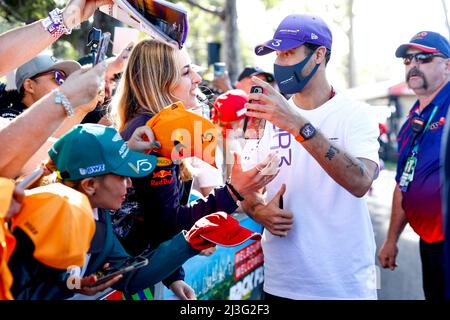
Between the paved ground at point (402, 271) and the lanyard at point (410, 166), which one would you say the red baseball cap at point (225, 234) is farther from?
the paved ground at point (402, 271)

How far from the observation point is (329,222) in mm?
2760

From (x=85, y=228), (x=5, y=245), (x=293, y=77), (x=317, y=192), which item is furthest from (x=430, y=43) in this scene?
(x=5, y=245)

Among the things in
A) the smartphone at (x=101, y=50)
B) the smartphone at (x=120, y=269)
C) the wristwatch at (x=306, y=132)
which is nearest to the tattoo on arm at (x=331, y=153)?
the wristwatch at (x=306, y=132)

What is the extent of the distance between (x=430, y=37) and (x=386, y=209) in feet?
26.4

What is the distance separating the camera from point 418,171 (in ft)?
12.5

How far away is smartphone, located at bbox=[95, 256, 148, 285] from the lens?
Answer: 1.92m

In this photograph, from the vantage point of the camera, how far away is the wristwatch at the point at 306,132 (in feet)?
8.18

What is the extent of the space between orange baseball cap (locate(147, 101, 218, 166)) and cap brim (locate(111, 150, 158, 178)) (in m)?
0.28

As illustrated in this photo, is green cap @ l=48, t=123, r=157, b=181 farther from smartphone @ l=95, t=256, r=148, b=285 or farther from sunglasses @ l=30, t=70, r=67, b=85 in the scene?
sunglasses @ l=30, t=70, r=67, b=85

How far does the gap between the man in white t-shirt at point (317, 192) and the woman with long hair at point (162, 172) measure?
0.22 meters

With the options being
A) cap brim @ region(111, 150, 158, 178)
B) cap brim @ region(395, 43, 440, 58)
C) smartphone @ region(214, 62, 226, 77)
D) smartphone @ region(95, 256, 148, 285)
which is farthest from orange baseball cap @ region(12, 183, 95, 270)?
smartphone @ region(214, 62, 226, 77)

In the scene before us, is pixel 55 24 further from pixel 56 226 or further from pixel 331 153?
pixel 331 153

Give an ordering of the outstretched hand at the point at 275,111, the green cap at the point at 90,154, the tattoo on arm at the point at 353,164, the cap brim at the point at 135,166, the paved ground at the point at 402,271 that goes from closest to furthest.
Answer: the green cap at the point at 90,154 → the cap brim at the point at 135,166 → the outstretched hand at the point at 275,111 → the tattoo on arm at the point at 353,164 → the paved ground at the point at 402,271

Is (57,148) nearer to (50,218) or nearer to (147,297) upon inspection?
(50,218)
